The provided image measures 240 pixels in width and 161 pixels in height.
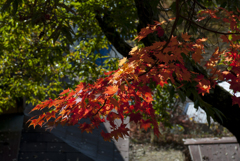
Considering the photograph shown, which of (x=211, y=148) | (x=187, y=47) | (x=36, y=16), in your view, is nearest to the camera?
(x=187, y=47)

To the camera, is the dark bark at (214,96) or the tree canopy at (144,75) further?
the dark bark at (214,96)

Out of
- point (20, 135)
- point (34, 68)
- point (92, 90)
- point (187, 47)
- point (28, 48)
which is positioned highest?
point (28, 48)

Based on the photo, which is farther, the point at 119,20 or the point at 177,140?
the point at 177,140

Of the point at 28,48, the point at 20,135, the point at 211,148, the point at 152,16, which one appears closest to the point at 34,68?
the point at 28,48

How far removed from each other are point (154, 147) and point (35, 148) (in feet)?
13.4

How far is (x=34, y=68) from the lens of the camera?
4.23 meters

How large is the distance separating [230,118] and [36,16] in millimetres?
2790

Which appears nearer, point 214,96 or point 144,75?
point 144,75

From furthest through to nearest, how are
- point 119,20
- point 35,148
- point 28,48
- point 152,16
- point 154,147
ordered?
point 154,147 < point 35,148 < point 28,48 < point 119,20 < point 152,16

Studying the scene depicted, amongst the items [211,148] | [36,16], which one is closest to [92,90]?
[36,16]

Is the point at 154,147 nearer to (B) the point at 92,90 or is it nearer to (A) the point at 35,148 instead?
(A) the point at 35,148

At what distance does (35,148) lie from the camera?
14.7 ft

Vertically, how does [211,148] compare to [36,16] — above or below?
below

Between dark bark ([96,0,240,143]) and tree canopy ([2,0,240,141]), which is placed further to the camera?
dark bark ([96,0,240,143])
